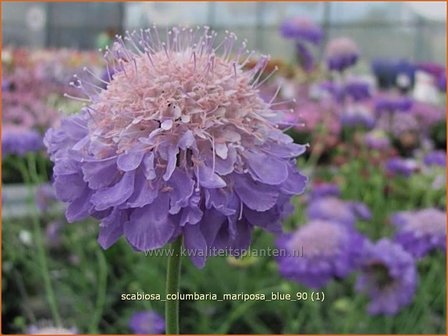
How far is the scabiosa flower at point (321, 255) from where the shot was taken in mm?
987

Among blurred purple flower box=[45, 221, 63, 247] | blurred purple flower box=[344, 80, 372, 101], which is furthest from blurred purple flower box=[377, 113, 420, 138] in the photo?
blurred purple flower box=[45, 221, 63, 247]

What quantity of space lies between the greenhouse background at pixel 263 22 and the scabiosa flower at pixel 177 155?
6013 mm

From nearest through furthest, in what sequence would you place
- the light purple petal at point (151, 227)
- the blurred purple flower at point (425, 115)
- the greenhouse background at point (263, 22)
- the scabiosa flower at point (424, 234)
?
the light purple petal at point (151, 227)
the scabiosa flower at point (424, 234)
the blurred purple flower at point (425, 115)
the greenhouse background at point (263, 22)

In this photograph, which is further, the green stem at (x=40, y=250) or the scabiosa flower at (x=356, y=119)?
the scabiosa flower at (x=356, y=119)

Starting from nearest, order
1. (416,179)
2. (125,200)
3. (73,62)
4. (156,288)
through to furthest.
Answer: (125,200) < (156,288) < (416,179) < (73,62)

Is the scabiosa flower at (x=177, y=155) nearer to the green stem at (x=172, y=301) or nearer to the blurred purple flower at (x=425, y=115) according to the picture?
the green stem at (x=172, y=301)

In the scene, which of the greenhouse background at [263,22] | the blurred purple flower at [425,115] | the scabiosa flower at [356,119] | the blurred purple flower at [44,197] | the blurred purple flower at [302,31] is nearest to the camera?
the blurred purple flower at [44,197]

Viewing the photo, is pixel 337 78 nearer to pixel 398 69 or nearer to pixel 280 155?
pixel 398 69

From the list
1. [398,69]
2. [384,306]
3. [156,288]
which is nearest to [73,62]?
[398,69]

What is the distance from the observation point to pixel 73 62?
14.6 ft

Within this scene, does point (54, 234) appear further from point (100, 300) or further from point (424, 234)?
point (424, 234)

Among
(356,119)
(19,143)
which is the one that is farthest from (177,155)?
(356,119)

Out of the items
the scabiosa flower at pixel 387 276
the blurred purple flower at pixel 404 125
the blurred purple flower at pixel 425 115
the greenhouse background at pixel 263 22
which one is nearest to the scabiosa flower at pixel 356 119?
the scabiosa flower at pixel 387 276

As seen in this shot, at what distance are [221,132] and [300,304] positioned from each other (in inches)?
41.9
